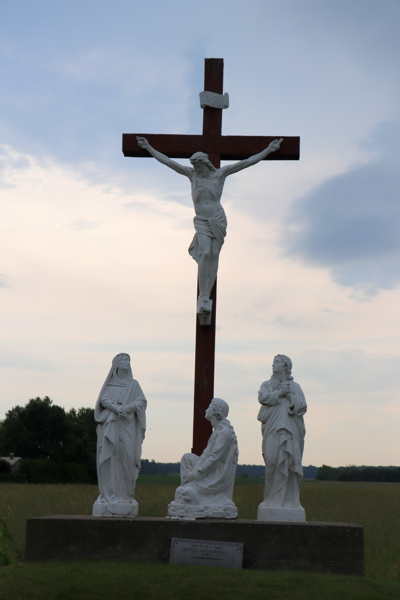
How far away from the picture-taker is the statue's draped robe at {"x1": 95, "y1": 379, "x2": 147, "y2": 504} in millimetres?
8922

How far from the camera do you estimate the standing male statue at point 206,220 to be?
9781 millimetres

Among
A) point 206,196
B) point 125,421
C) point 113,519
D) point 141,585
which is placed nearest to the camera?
point 141,585

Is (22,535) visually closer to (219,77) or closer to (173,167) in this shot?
(173,167)

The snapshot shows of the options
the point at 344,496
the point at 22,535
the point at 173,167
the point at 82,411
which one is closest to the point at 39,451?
the point at 82,411

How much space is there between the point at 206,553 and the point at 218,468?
99 cm

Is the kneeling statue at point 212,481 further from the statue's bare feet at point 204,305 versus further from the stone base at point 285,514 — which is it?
the statue's bare feet at point 204,305

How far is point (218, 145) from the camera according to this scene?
1035 centimetres

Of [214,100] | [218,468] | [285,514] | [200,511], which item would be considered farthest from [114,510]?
[214,100]

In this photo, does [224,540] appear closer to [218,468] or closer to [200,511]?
[200,511]

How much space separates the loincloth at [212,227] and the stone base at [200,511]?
327 cm

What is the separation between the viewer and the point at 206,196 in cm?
992

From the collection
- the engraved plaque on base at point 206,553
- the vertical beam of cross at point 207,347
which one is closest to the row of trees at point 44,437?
the vertical beam of cross at point 207,347

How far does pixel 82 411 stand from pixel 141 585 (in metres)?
43.7

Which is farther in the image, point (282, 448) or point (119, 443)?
point (119, 443)
